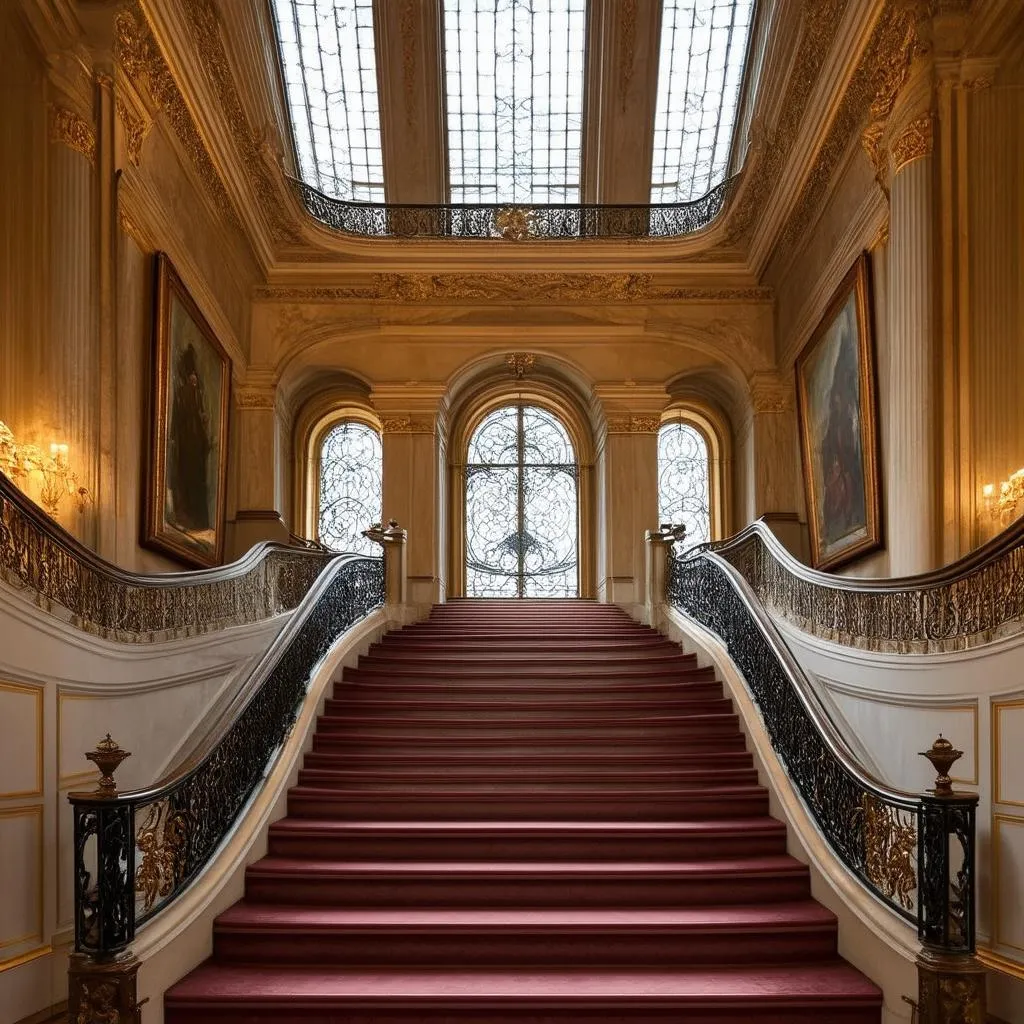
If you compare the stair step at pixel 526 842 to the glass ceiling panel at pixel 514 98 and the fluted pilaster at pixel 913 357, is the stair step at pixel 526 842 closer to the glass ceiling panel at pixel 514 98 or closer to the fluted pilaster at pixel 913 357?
the fluted pilaster at pixel 913 357

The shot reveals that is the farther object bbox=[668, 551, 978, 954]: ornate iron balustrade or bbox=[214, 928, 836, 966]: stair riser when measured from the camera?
bbox=[214, 928, 836, 966]: stair riser

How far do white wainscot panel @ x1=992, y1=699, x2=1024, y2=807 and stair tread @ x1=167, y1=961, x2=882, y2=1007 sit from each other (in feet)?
3.50

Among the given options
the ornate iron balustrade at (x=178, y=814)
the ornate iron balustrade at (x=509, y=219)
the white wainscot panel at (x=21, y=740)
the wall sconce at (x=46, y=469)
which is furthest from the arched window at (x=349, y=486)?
the white wainscot panel at (x=21, y=740)

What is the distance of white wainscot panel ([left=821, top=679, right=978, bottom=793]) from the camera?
18.4ft

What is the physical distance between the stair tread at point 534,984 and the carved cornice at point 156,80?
7.24 meters

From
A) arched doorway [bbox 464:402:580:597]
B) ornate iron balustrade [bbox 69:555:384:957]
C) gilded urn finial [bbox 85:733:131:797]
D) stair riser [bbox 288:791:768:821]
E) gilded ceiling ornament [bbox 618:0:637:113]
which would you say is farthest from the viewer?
arched doorway [bbox 464:402:580:597]

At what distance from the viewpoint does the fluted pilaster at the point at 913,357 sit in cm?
856

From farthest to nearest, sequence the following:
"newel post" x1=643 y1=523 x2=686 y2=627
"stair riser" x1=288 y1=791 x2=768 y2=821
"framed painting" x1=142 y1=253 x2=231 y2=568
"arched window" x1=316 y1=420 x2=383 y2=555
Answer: "arched window" x1=316 y1=420 x2=383 y2=555
"newel post" x1=643 y1=523 x2=686 y2=627
"framed painting" x1=142 y1=253 x2=231 y2=568
"stair riser" x1=288 y1=791 x2=768 y2=821

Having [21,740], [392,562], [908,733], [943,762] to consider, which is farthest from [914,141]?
[21,740]

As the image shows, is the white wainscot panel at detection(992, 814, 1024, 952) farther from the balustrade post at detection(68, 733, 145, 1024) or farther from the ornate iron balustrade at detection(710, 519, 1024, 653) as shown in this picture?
the balustrade post at detection(68, 733, 145, 1024)

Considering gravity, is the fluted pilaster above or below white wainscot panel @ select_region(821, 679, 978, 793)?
above

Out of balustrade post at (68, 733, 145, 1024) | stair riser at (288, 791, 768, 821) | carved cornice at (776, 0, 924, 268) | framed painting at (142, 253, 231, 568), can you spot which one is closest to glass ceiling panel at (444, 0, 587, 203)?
carved cornice at (776, 0, 924, 268)

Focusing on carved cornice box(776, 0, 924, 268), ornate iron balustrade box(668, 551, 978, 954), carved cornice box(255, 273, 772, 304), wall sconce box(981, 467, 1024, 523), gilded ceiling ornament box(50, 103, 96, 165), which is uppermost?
carved cornice box(776, 0, 924, 268)

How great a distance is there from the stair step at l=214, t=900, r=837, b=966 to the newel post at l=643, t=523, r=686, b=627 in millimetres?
6733
